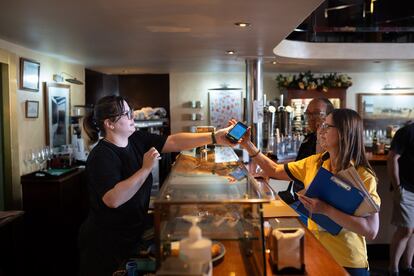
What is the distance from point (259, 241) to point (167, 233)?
1.24 ft

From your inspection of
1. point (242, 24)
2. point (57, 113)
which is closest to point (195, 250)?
point (242, 24)

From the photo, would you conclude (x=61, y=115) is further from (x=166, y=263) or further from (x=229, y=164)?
(x=166, y=263)

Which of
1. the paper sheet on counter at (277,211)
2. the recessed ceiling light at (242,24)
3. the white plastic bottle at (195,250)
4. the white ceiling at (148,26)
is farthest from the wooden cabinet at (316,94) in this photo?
the white plastic bottle at (195,250)

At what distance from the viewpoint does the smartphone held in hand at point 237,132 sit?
226cm

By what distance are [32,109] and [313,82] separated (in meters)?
4.83

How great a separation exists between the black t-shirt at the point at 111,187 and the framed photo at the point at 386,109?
6883 mm

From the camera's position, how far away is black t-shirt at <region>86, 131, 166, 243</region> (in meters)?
2.07

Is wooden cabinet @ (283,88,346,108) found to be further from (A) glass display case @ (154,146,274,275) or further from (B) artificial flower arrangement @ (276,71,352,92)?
(A) glass display case @ (154,146,274,275)

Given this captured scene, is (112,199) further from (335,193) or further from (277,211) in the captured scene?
(335,193)

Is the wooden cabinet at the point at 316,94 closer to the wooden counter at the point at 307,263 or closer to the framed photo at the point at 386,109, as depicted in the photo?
the framed photo at the point at 386,109

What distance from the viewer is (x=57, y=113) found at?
5105mm

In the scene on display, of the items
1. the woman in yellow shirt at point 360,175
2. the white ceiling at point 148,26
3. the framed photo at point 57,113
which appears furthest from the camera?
the framed photo at point 57,113

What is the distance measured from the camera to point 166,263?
3.93 ft

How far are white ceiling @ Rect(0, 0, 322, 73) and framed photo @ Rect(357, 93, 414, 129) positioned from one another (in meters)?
3.89
